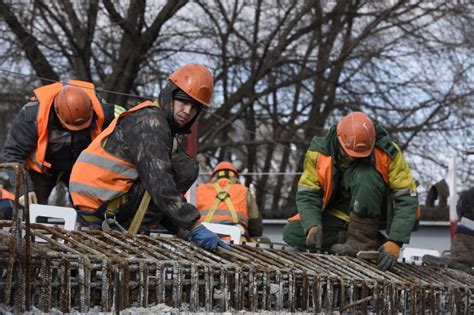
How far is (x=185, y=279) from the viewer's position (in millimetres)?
5711

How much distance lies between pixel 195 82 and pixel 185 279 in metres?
1.88

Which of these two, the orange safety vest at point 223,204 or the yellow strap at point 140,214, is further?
the orange safety vest at point 223,204

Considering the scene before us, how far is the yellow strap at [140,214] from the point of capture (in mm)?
7273

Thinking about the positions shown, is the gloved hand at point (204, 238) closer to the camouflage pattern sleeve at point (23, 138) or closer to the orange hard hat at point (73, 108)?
the orange hard hat at point (73, 108)

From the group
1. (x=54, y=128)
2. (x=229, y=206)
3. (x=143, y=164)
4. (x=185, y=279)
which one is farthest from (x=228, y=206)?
(x=185, y=279)

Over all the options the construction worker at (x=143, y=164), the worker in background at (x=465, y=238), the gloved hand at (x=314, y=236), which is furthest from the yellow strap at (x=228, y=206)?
the construction worker at (x=143, y=164)

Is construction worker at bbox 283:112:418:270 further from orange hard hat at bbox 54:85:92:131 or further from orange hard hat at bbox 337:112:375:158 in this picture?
orange hard hat at bbox 54:85:92:131

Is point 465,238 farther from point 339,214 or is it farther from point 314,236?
point 314,236

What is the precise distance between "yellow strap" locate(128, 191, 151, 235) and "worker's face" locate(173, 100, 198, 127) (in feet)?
1.73

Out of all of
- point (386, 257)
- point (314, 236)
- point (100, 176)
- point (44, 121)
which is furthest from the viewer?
point (44, 121)

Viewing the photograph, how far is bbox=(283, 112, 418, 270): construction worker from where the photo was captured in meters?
9.06

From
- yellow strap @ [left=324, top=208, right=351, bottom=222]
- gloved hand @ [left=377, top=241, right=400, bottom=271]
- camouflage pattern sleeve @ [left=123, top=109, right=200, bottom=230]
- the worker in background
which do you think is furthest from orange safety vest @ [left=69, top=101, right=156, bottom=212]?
the worker in background

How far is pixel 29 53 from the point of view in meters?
18.6

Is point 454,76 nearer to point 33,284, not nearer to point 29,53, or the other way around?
point 29,53
